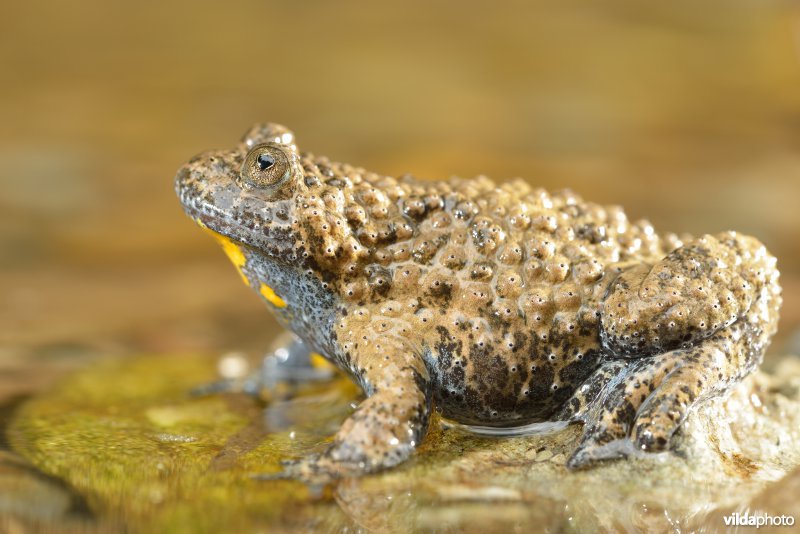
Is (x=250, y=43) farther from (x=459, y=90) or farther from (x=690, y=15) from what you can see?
(x=690, y=15)

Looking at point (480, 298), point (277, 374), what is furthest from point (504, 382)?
point (277, 374)

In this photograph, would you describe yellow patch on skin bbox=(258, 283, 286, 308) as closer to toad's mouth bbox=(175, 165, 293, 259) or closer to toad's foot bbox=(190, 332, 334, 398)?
toad's mouth bbox=(175, 165, 293, 259)

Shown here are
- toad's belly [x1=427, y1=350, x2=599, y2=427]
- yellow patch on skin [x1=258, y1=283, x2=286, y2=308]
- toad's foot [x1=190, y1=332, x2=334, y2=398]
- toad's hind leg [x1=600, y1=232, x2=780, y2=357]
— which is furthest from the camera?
toad's foot [x1=190, y1=332, x2=334, y2=398]

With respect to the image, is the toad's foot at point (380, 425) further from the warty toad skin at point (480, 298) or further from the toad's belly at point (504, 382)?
the toad's belly at point (504, 382)

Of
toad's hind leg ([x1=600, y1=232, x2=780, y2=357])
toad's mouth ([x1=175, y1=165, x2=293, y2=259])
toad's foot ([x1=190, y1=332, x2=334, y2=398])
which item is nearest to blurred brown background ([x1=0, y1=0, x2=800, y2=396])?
toad's foot ([x1=190, y1=332, x2=334, y2=398])

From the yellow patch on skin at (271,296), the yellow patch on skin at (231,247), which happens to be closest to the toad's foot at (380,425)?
the yellow patch on skin at (271,296)

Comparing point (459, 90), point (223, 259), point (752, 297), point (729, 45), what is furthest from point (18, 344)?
point (729, 45)
